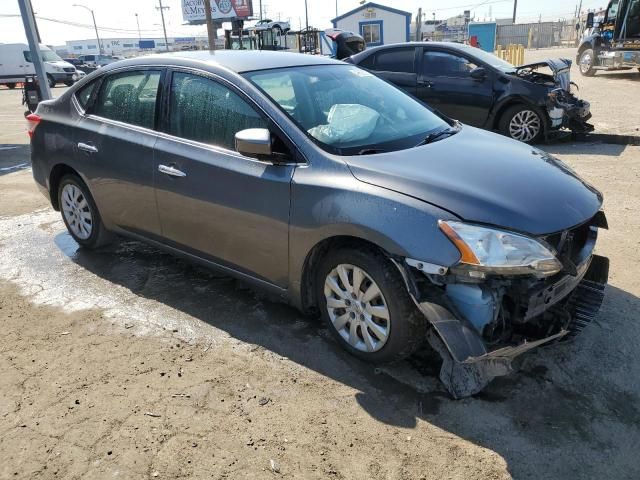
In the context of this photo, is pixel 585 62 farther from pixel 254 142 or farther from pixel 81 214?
pixel 254 142

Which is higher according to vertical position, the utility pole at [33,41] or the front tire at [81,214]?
the utility pole at [33,41]

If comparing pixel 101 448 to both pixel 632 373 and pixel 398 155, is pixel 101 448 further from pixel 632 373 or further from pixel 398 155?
pixel 632 373

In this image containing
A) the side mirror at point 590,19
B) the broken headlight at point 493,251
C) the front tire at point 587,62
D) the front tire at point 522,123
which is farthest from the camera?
the side mirror at point 590,19

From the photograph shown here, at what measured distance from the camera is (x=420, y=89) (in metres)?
9.05

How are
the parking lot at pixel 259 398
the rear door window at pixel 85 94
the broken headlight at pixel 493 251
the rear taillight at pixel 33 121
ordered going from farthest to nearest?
the rear taillight at pixel 33 121 → the rear door window at pixel 85 94 → the broken headlight at pixel 493 251 → the parking lot at pixel 259 398

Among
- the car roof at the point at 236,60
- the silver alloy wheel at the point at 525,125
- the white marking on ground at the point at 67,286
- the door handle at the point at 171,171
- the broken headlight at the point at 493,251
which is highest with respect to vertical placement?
the car roof at the point at 236,60

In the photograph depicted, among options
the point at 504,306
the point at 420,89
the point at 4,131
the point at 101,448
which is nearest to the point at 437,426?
the point at 504,306

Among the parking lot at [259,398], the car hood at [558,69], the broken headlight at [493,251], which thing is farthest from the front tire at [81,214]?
the car hood at [558,69]

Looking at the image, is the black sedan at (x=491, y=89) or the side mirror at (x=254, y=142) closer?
the side mirror at (x=254, y=142)

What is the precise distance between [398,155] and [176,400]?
1.85m

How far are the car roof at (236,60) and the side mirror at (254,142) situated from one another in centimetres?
64

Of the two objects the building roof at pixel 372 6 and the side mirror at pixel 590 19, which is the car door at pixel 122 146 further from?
the building roof at pixel 372 6

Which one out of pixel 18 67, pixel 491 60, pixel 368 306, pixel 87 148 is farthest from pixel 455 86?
pixel 18 67

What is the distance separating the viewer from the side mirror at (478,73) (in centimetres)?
852
